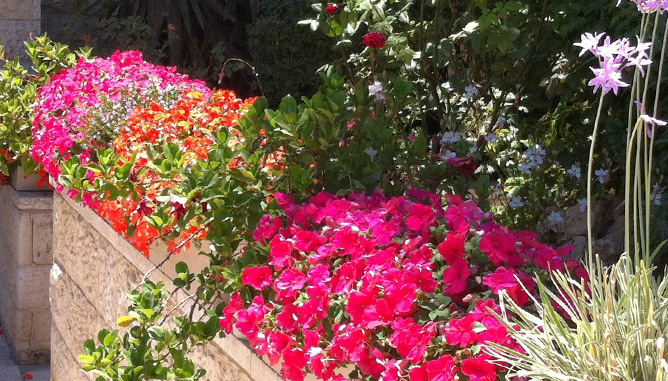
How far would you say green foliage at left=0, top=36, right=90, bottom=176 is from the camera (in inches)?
196

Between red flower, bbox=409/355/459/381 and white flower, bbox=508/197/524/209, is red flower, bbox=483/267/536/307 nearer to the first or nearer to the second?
red flower, bbox=409/355/459/381

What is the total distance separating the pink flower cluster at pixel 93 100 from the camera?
3660mm

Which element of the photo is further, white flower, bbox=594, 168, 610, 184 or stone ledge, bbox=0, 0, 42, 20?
stone ledge, bbox=0, 0, 42, 20

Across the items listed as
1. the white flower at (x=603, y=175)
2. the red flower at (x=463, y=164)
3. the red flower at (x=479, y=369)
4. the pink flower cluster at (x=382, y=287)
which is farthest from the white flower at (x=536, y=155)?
the red flower at (x=479, y=369)

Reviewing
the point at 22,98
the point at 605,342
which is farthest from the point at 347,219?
the point at 22,98

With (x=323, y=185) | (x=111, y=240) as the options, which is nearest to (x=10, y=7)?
(x=111, y=240)

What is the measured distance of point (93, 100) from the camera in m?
3.75

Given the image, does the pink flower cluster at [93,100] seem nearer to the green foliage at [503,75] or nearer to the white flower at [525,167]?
the green foliage at [503,75]

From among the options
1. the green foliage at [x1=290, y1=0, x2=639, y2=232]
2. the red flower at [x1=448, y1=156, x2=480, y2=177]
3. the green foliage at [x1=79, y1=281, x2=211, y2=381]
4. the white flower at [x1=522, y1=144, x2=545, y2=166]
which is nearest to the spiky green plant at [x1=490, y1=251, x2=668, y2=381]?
the green foliage at [x1=79, y1=281, x2=211, y2=381]

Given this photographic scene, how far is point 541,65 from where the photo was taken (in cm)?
378

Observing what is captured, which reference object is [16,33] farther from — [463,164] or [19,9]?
[463,164]

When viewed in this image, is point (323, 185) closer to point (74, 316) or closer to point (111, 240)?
point (111, 240)

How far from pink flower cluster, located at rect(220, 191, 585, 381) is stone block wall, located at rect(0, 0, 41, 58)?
462 centimetres

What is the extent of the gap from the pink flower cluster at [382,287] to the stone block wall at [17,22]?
182 inches
